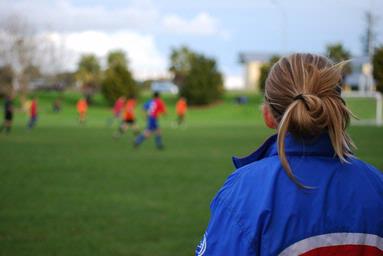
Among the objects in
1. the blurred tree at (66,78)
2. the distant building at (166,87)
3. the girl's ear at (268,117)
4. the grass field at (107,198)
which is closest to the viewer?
the girl's ear at (268,117)

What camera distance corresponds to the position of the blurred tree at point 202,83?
66.9 metres

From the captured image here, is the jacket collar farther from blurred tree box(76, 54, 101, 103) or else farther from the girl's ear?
blurred tree box(76, 54, 101, 103)

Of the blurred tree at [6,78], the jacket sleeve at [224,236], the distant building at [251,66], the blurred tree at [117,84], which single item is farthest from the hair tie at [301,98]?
the distant building at [251,66]

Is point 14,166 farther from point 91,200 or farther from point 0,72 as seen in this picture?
point 0,72

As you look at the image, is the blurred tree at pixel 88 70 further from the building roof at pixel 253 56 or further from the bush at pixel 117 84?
the bush at pixel 117 84

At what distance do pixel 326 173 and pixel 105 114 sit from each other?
6035cm

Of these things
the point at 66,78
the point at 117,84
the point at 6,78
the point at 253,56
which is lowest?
the point at 117,84

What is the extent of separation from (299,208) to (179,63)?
317 ft

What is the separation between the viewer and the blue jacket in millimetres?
1731

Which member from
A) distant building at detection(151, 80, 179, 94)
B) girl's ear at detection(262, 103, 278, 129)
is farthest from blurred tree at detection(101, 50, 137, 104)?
girl's ear at detection(262, 103, 278, 129)

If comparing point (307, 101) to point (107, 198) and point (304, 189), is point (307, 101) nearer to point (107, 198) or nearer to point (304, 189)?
point (304, 189)

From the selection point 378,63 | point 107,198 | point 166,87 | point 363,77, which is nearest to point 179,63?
point 166,87

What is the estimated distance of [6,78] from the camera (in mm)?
77688

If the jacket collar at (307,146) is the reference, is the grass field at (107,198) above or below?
below
